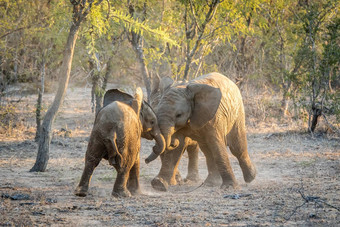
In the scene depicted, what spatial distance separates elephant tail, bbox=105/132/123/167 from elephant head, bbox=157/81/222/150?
1.03 meters

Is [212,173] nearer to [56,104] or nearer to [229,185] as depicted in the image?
[229,185]

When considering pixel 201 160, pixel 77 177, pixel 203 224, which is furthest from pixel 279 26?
pixel 203 224

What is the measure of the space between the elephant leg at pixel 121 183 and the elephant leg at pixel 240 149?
2.61m

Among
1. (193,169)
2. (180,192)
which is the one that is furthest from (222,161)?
(193,169)

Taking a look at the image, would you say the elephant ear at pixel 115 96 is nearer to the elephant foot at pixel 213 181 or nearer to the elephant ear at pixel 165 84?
the elephant ear at pixel 165 84

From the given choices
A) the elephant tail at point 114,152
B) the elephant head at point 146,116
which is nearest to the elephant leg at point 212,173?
the elephant head at point 146,116

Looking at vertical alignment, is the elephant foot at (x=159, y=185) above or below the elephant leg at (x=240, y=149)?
below

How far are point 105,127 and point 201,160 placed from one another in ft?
17.6

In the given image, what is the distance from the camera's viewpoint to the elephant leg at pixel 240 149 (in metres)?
9.61

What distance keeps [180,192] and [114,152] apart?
1749 millimetres

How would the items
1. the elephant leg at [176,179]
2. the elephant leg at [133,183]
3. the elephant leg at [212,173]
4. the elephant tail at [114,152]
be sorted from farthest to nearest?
the elephant leg at [212,173] → the elephant leg at [176,179] → the elephant leg at [133,183] → the elephant tail at [114,152]

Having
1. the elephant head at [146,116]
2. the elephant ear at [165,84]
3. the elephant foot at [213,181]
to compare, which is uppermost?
the elephant ear at [165,84]

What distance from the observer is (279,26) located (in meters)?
18.2

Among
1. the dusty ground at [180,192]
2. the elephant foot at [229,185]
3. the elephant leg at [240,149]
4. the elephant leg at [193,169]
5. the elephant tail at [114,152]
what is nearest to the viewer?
the dusty ground at [180,192]
